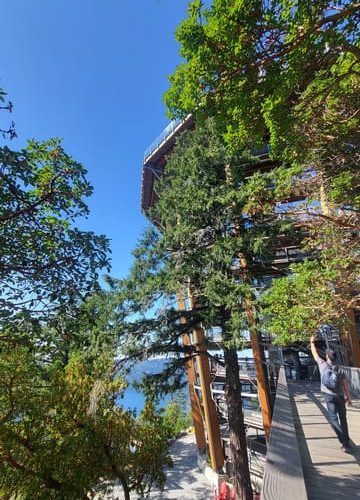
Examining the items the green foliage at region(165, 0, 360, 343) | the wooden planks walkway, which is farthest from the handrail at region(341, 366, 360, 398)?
the green foliage at region(165, 0, 360, 343)

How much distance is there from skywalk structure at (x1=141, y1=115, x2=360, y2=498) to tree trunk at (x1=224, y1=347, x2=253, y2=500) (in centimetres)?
49

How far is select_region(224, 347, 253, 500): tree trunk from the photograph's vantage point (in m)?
8.33

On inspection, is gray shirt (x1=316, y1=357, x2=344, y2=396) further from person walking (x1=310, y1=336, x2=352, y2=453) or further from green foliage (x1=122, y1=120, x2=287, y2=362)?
green foliage (x1=122, y1=120, x2=287, y2=362)

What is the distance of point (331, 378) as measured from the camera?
4457 mm

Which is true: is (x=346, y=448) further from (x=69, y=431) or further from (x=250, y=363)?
(x=250, y=363)

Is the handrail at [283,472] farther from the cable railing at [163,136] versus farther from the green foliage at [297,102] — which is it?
the cable railing at [163,136]

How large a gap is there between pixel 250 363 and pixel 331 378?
11.9m

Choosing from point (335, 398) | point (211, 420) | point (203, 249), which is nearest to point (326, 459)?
point (335, 398)

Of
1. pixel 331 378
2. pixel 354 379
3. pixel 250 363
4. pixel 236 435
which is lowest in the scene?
pixel 236 435

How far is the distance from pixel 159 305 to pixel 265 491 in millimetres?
7096

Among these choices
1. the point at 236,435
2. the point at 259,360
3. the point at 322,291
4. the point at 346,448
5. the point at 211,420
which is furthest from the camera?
the point at 211,420

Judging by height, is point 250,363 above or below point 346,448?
below

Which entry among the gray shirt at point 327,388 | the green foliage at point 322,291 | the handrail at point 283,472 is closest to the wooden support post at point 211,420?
the green foliage at point 322,291

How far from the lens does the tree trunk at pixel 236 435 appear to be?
27.3ft
